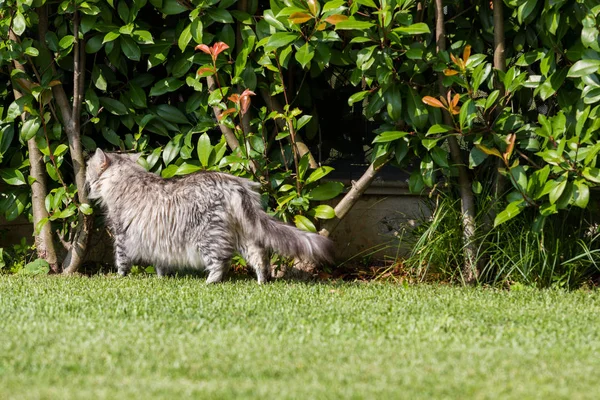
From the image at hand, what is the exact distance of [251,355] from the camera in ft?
11.3

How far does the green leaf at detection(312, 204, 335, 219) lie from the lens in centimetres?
591

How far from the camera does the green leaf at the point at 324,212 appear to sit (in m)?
5.91

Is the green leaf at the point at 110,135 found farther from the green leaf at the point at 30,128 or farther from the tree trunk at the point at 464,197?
the tree trunk at the point at 464,197

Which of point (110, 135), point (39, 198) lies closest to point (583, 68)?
point (110, 135)

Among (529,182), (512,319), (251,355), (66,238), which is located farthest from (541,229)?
(66,238)

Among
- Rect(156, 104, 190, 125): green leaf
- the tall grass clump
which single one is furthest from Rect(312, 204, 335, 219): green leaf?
Rect(156, 104, 190, 125): green leaf

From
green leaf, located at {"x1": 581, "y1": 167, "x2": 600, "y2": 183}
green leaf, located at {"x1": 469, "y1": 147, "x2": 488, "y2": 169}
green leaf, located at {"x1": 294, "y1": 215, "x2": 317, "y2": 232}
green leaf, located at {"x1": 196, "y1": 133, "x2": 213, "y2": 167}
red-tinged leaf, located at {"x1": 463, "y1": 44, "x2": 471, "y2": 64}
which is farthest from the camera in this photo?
green leaf, located at {"x1": 196, "y1": 133, "x2": 213, "y2": 167}

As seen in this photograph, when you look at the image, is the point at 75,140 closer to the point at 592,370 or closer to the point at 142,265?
the point at 142,265

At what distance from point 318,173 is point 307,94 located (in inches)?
26.8

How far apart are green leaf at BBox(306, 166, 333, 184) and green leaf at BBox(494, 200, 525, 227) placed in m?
1.24

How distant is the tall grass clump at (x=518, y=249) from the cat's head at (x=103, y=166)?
2.13 metres

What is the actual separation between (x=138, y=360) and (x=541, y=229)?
2.95 m

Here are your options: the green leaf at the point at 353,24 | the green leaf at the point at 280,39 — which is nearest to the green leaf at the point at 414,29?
the green leaf at the point at 353,24

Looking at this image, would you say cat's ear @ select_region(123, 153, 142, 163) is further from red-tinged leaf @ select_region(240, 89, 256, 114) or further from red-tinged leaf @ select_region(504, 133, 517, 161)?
red-tinged leaf @ select_region(504, 133, 517, 161)
